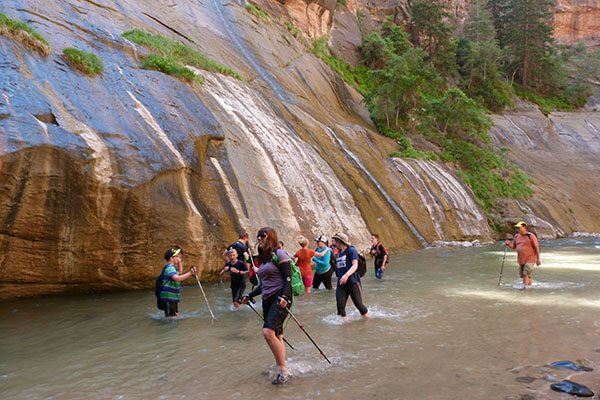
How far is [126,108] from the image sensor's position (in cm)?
1142

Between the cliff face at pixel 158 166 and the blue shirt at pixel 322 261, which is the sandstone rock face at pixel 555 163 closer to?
the cliff face at pixel 158 166

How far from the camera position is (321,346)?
638 cm

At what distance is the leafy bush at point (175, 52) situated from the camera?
1557cm

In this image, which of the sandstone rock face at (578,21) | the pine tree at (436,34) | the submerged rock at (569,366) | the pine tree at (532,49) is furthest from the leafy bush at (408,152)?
the sandstone rock face at (578,21)

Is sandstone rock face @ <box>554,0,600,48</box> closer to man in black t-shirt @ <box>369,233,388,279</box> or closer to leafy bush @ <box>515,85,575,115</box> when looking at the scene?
leafy bush @ <box>515,85,575,115</box>

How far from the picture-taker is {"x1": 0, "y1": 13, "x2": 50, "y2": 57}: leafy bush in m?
10.8

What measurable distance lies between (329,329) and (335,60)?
1138 inches

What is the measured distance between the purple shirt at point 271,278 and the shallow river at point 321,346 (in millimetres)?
897

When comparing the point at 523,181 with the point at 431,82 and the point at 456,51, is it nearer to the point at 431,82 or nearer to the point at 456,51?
the point at 431,82

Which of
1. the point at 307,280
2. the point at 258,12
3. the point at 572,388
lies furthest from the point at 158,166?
the point at 258,12

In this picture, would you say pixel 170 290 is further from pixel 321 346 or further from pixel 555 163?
pixel 555 163

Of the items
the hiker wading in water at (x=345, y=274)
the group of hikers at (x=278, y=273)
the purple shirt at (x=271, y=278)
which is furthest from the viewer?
the hiker wading in water at (x=345, y=274)

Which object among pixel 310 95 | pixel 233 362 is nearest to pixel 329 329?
pixel 233 362

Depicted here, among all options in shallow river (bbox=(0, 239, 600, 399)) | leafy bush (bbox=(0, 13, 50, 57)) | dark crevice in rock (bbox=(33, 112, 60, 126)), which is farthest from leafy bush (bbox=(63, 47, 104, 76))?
shallow river (bbox=(0, 239, 600, 399))
